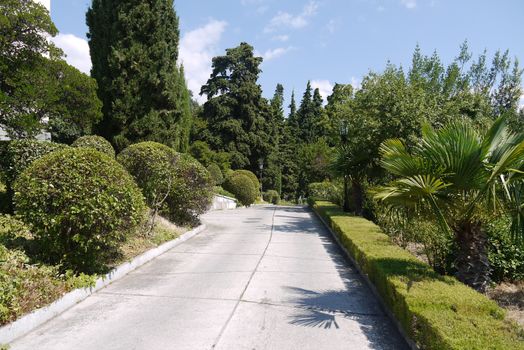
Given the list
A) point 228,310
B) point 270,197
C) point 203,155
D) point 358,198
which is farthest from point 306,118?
point 228,310

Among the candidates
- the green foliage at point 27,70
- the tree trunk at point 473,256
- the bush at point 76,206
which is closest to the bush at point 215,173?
the green foliage at point 27,70

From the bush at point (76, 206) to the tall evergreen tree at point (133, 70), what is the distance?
10377 millimetres

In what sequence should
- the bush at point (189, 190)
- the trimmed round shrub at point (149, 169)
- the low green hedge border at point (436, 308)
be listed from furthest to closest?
the bush at point (189, 190), the trimmed round shrub at point (149, 169), the low green hedge border at point (436, 308)

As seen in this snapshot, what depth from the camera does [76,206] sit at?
21.1ft

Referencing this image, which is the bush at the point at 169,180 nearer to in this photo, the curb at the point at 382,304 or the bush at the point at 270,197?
the curb at the point at 382,304

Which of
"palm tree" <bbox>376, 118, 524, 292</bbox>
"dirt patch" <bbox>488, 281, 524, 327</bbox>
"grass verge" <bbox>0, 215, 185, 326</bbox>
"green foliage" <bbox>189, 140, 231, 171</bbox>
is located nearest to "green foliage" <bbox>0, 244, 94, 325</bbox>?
"grass verge" <bbox>0, 215, 185, 326</bbox>

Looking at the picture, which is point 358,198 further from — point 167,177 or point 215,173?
point 215,173

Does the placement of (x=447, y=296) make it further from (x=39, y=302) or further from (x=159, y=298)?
(x=39, y=302)

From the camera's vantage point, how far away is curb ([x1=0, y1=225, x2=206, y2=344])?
4.70 meters

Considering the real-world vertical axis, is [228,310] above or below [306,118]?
below

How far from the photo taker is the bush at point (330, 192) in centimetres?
2387

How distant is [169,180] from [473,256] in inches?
305

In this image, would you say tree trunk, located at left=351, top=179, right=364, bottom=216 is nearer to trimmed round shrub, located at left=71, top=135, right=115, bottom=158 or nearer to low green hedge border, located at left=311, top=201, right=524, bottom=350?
trimmed round shrub, located at left=71, top=135, right=115, bottom=158

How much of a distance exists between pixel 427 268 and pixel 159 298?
421 centimetres
